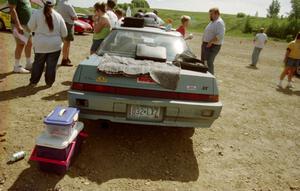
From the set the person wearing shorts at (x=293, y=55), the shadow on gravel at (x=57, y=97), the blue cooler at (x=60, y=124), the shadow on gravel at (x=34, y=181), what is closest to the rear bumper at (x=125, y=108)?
the blue cooler at (x=60, y=124)

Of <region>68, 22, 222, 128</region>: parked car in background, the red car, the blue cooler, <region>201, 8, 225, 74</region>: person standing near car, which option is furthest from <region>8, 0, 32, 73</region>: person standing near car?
the red car

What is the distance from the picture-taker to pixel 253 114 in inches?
264

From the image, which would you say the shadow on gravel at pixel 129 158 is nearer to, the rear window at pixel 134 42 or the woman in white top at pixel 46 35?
the rear window at pixel 134 42

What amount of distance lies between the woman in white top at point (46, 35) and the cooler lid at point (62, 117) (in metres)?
2.76

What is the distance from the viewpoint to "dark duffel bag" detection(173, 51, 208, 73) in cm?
426

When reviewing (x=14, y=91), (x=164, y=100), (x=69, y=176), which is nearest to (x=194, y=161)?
(x=164, y=100)

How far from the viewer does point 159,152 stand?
431cm

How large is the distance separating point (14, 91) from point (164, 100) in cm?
344

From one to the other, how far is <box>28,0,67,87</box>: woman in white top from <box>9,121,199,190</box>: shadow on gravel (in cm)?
185

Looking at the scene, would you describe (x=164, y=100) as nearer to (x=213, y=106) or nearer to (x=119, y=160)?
(x=213, y=106)

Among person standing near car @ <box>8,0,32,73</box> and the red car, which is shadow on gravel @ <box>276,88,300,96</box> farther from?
the red car

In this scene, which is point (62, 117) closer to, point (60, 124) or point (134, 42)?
point (60, 124)

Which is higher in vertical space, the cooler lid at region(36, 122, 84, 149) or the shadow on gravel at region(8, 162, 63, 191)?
the cooler lid at region(36, 122, 84, 149)

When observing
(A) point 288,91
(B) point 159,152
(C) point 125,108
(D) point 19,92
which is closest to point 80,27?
(A) point 288,91
